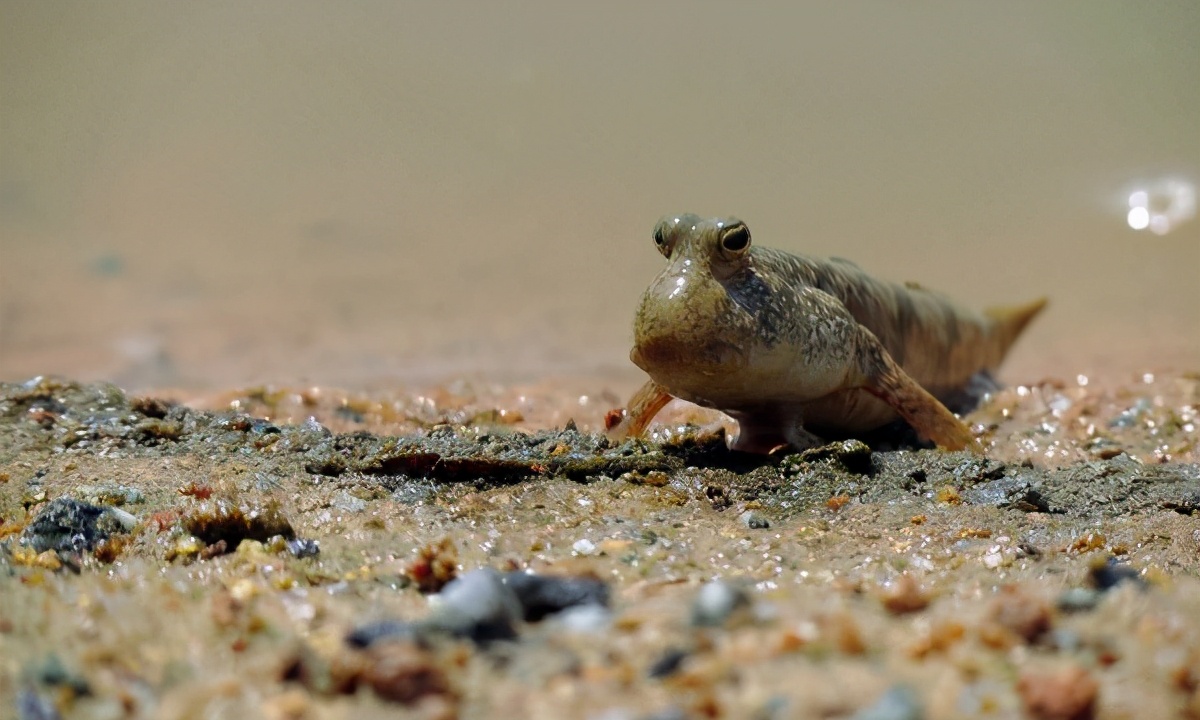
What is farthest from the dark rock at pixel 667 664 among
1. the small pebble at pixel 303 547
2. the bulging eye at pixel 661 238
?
the bulging eye at pixel 661 238

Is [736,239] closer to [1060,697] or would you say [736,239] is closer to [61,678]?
[1060,697]

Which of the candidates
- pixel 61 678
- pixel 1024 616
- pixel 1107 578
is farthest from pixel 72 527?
pixel 1107 578

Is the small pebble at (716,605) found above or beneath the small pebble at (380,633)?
above

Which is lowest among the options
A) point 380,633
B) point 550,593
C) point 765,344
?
point 380,633

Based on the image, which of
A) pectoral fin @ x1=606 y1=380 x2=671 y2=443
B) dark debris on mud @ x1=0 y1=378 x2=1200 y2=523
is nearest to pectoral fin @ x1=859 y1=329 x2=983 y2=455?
dark debris on mud @ x1=0 y1=378 x2=1200 y2=523

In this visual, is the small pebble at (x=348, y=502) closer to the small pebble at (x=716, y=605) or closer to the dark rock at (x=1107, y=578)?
the small pebble at (x=716, y=605)

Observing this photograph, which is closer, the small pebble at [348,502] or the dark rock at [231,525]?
the dark rock at [231,525]

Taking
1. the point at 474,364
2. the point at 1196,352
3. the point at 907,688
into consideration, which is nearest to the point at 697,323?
the point at 907,688
